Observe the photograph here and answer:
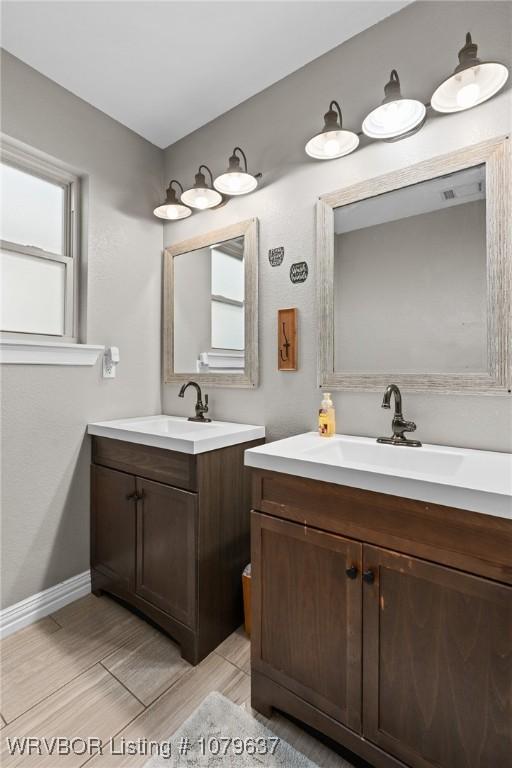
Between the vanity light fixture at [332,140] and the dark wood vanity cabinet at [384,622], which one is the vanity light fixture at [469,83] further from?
the dark wood vanity cabinet at [384,622]

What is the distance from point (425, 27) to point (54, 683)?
289cm

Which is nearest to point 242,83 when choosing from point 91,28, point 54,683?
point 91,28

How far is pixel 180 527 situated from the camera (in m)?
1.56

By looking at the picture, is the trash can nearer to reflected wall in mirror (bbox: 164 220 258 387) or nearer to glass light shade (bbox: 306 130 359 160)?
reflected wall in mirror (bbox: 164 220 258 387)

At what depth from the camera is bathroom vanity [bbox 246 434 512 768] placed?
2.88ft

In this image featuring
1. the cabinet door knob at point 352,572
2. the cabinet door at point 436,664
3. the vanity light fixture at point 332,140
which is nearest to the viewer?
the cabinet door at point 436,664

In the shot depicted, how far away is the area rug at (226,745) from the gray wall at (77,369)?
1.06 m

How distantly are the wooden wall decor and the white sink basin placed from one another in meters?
0.34

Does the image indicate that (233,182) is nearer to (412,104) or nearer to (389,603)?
(412,104)

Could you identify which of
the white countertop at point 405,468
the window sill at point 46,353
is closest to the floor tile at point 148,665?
the white countertop at point 405,468

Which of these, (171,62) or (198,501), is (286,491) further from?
(171,62)

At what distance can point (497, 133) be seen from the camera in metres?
1.31

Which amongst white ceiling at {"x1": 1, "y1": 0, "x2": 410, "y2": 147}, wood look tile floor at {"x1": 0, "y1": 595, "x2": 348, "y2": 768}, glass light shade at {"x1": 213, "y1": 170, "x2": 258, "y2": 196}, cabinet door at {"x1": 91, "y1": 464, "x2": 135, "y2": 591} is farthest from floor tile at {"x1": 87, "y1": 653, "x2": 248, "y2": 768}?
white ceiling at {"x1": 1, "y1": 0, "x2": 410, "y2": 147}

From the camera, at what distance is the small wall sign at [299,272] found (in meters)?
1.78
